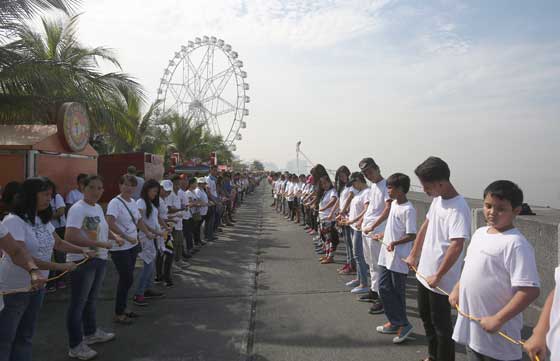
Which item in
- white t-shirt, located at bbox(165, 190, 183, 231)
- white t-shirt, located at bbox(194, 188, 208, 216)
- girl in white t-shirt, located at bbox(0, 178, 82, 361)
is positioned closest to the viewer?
girl in white t-shirt, located at bbox(0, 178, 82, 361)

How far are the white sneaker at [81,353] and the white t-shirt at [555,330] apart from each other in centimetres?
366

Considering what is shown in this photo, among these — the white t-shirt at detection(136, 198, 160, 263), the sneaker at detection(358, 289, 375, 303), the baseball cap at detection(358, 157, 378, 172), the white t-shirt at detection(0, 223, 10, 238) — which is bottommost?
the sneaker at detection(358, 289, 375, 303)

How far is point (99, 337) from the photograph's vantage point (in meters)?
4.11

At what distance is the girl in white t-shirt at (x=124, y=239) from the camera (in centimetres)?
448

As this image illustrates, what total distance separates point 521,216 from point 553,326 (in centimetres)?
356

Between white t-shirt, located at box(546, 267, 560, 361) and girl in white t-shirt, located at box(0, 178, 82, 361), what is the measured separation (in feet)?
10.6

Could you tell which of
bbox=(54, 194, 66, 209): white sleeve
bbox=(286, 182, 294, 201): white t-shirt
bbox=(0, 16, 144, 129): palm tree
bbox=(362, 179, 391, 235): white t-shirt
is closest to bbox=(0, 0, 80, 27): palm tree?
bbox=(0, 16, 144, 129): palm tree

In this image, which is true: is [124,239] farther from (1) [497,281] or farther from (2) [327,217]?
(2) [327,217]

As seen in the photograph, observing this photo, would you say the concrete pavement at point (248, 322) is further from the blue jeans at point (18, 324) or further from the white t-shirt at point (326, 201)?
the white t-shirt at point (326, 201)

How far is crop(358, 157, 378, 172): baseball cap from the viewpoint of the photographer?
5184 mm

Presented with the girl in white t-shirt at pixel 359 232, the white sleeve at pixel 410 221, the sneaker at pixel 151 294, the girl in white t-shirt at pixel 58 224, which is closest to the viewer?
the white sleeve at pixel 410 221

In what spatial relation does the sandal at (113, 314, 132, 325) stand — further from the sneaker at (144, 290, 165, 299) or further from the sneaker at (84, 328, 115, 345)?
the sneaker at (144, 290, 165, 299)

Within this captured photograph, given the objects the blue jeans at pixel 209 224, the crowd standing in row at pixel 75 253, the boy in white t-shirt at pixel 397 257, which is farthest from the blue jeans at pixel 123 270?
the blue jeans at pixel 209 224

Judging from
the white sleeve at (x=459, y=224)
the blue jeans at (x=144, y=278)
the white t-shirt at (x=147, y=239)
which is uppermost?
the white sleeve at (x=459, y=224)
